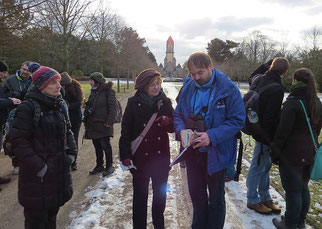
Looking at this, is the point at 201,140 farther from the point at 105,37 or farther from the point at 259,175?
the point at 105,37

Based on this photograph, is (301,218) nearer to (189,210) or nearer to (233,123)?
(189,210)

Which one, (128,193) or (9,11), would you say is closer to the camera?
(128,193)

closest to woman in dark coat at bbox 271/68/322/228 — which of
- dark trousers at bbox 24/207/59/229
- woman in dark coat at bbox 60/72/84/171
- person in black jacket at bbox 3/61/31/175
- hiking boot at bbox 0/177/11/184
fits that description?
dark trousers at bbox 24/207/59/229

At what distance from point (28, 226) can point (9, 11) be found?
7.77 m

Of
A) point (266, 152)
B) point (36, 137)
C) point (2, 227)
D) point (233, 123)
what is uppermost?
point (233, 123)

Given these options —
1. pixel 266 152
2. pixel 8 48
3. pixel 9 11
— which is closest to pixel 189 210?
pixel 266 152

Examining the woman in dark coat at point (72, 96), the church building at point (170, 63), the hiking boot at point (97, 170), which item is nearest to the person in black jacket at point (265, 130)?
the hiking boot at point (97, 170)

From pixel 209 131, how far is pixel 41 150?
1.57 m

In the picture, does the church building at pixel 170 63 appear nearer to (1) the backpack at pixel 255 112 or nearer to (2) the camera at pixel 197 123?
(1) the backpack at pixel 255 112

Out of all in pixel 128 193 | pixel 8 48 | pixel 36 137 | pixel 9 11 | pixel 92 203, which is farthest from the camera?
pixel 8 48

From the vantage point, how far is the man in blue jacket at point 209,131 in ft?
7.71

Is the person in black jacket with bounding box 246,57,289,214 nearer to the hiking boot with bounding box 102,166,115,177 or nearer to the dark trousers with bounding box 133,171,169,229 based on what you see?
the dark trousers with bounding box 133,171,169,229

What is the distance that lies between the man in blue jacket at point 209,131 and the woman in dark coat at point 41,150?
4.03 feet

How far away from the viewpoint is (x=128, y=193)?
4086 mm
